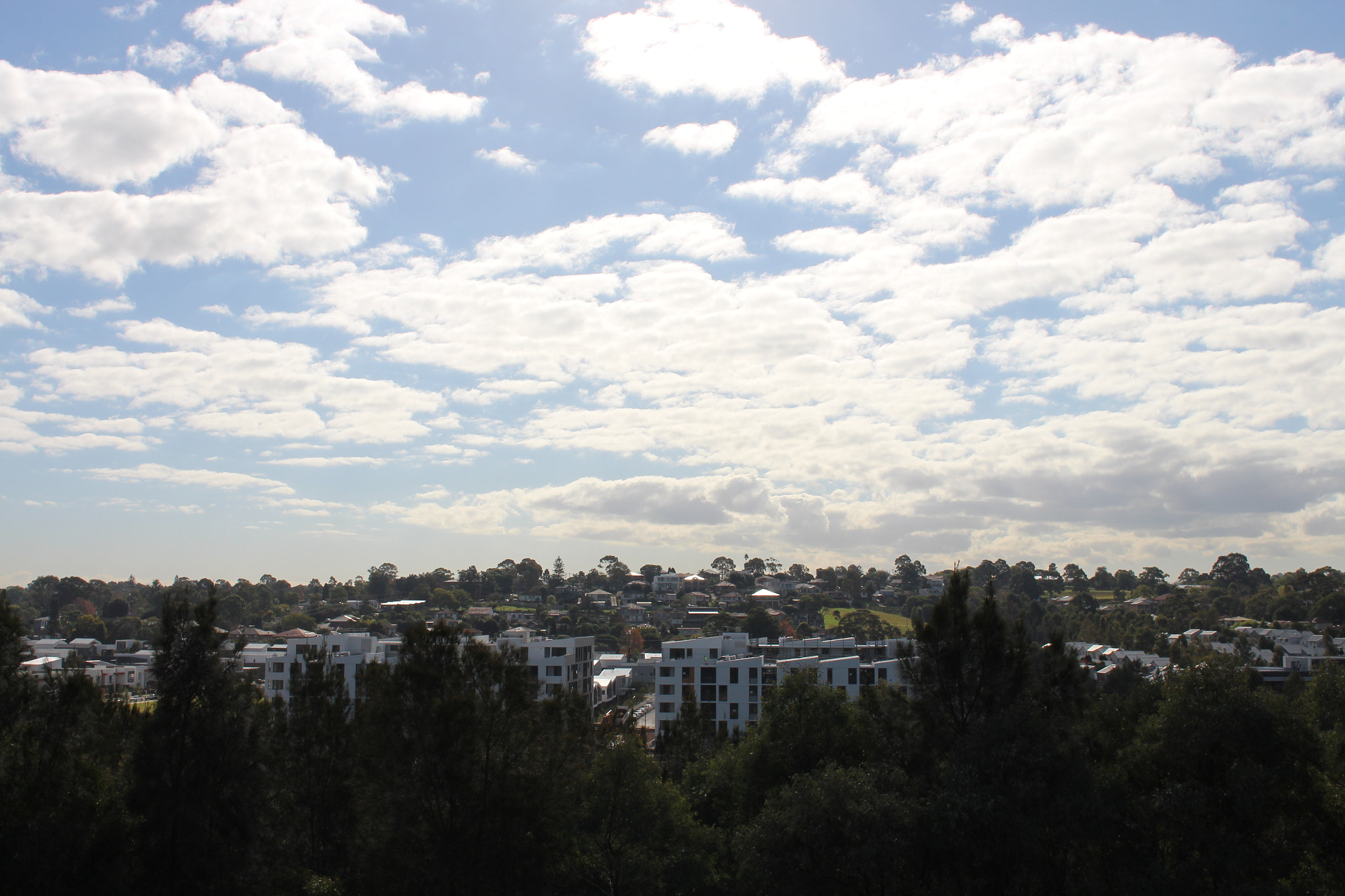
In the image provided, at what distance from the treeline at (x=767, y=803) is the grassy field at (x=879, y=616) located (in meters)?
117

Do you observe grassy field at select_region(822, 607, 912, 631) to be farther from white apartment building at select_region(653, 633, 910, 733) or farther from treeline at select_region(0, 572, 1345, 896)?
treeline at select_region(0, 572, 1345, 896)

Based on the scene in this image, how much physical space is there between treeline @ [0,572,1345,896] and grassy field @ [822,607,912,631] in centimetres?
11713

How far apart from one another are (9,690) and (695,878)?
18.2 metres

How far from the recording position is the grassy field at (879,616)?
14700 cm

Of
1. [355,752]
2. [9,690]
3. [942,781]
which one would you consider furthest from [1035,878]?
[9,690]

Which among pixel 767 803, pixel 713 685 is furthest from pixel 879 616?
pixel 767 803

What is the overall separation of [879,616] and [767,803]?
13941cm

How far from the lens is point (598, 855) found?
25.1 metres

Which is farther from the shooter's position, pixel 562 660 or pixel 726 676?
pixel 562 660

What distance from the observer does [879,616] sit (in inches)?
6225

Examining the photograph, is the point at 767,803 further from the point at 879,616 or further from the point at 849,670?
the point at 879,616

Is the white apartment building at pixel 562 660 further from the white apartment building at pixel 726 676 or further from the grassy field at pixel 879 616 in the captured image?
the grassy field at pixel 879 616

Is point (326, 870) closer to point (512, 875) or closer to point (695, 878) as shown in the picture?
point (512, 875)

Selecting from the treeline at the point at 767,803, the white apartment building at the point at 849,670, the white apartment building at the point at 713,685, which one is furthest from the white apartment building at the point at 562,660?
the treeline at the point at 767,803
